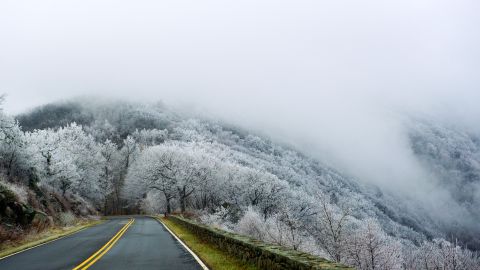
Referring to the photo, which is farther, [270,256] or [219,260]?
[219,260]

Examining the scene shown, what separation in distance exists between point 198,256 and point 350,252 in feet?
63.9

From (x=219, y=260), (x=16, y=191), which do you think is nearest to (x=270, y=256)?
(x=219, y=260)

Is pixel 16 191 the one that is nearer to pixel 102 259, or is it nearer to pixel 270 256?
pixel 102 259

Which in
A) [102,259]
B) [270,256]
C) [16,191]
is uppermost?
[16,191]

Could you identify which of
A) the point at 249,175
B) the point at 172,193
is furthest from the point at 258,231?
the point at 249,175

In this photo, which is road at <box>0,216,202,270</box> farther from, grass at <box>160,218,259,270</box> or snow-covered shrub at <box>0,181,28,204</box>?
snow-covered shrub at <box>0,181,28,204</box>

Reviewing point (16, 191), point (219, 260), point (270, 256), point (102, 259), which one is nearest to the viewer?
point (270, 256)

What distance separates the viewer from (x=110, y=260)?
15.0m

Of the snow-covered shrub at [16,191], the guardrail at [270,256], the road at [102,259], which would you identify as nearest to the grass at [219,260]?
the guardrail at [270,256]

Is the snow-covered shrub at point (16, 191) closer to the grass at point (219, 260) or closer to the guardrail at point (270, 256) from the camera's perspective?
the grass at point (219, 260)

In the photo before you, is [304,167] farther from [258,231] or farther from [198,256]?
[198,256]

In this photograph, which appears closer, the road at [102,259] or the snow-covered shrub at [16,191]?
the road at [102,259]

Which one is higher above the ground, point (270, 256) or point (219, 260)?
point (270, 256)

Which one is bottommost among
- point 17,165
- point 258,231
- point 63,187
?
point 258,231
